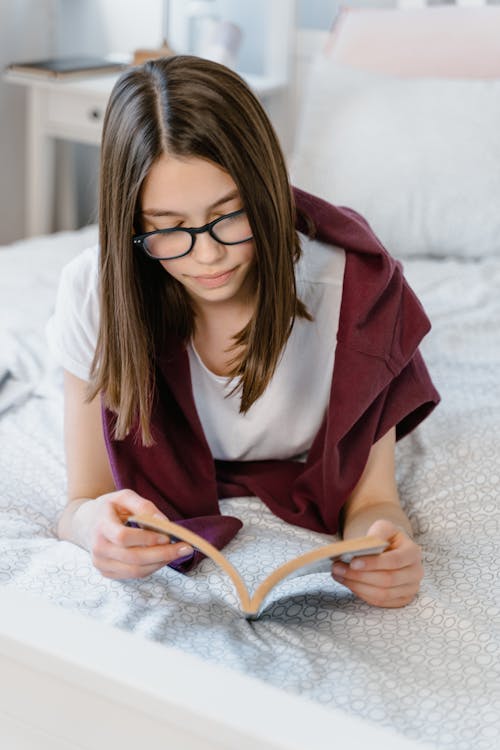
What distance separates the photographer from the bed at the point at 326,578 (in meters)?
0.67

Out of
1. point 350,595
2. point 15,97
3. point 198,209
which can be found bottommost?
point 350,595

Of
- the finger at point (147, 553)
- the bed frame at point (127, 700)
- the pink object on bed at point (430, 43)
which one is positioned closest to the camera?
the bed frame at point (127, 700)

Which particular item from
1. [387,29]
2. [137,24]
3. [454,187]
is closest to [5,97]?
[137,24]

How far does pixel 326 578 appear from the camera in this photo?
1051 millimetres

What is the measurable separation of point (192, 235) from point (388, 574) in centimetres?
37

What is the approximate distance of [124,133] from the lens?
1038 millimetres

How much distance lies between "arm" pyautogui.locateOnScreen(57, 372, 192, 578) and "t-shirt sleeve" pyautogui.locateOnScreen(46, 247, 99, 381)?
25 millimetres

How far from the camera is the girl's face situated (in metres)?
1.00

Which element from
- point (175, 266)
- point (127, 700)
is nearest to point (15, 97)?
point (175, 266)

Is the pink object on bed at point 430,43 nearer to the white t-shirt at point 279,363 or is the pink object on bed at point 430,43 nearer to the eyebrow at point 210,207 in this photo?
the white t-shirt at point 279,363

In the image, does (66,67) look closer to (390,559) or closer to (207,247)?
(207,247)

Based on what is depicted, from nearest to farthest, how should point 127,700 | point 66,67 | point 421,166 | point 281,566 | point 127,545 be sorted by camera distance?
1. point 127,700
2. point 281,566
3. point 127,545
4. point 421,166
5. point 66,67

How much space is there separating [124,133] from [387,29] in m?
1.36

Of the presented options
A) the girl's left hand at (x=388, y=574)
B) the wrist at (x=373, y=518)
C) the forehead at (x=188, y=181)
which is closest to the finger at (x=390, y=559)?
the girl's left hand at (x=388, y=574)
